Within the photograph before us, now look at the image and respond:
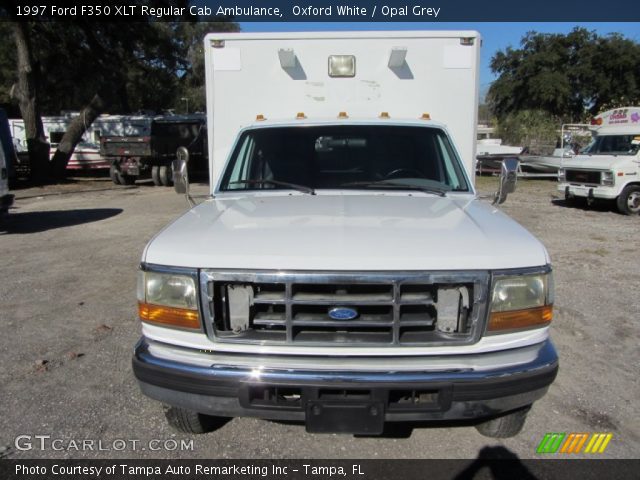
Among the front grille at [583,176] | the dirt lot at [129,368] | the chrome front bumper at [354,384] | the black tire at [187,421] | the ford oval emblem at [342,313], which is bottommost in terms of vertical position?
the dirt lot at [129,368]

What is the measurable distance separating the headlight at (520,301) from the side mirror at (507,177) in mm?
1519

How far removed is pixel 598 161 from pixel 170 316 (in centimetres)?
1259

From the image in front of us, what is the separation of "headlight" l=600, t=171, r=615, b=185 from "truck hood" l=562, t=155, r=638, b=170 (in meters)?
0.15

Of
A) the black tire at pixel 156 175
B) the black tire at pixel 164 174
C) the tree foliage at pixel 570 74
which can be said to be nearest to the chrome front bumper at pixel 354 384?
the black tire at pixel 164 174

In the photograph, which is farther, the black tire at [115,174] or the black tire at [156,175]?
the black tire at [115,174]

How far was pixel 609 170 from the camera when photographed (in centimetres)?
1224

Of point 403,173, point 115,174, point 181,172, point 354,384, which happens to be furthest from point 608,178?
point 115,174

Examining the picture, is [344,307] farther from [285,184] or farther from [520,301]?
[285,184]

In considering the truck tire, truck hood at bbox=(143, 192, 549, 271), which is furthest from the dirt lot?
the truck tire

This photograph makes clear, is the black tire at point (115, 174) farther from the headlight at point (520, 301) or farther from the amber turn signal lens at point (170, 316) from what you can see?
the headlight at point (520, 301)

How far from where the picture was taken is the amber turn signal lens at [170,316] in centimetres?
259

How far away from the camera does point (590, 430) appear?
327 centimetres

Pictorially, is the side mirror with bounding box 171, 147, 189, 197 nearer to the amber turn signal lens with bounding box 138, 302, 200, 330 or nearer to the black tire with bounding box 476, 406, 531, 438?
the amber turn signal lens with bounding box 138, 302, 200, 330

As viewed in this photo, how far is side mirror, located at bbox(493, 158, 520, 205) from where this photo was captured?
13.0ft
